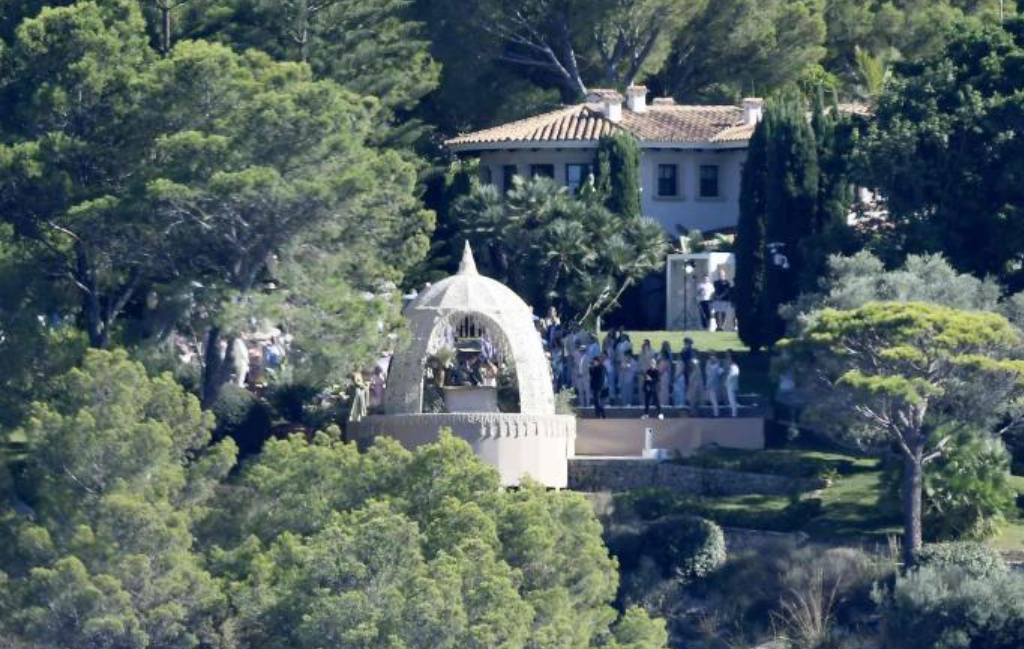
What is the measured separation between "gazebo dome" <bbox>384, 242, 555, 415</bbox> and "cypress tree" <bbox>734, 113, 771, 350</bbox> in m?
8.39

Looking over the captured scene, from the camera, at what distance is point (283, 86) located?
5197 centimetres

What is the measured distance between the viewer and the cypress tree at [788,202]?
58.8 metres

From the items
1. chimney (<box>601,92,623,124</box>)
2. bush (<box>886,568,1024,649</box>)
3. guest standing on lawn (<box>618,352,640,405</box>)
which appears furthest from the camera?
chimney (<box>601,92,623,124</box>)

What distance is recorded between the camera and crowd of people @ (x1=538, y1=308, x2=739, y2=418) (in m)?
53.7

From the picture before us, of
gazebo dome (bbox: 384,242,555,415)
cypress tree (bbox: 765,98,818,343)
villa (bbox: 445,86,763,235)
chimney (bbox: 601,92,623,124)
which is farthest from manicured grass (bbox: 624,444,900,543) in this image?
chimney (bbox: 601,92,623,124)

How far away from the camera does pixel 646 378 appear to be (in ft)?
176

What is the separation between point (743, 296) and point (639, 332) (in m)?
4.44

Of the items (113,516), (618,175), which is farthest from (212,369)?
(618,175)

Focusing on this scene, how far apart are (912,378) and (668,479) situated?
5.59 m

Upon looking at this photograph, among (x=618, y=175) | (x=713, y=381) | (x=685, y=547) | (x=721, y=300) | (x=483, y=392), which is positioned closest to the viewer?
(x=685, y=547)

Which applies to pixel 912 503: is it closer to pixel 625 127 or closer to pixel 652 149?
pixel 625 127

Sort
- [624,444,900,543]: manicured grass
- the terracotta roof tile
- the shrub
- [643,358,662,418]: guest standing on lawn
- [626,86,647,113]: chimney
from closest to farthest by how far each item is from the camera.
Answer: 1. the shrub
2. [624,444,900,543]: manicured grass
3. [643,358,662,418]: guest standing on lawn
4. the terracotta roof tile
5. [626,86,647,113]: chimney

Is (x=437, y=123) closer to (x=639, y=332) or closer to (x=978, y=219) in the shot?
(x=639, y=332)

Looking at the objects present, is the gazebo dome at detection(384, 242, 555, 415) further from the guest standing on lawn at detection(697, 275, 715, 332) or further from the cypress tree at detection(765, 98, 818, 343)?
the guest standing on lawn at detection(697, 275, 715, 332)
